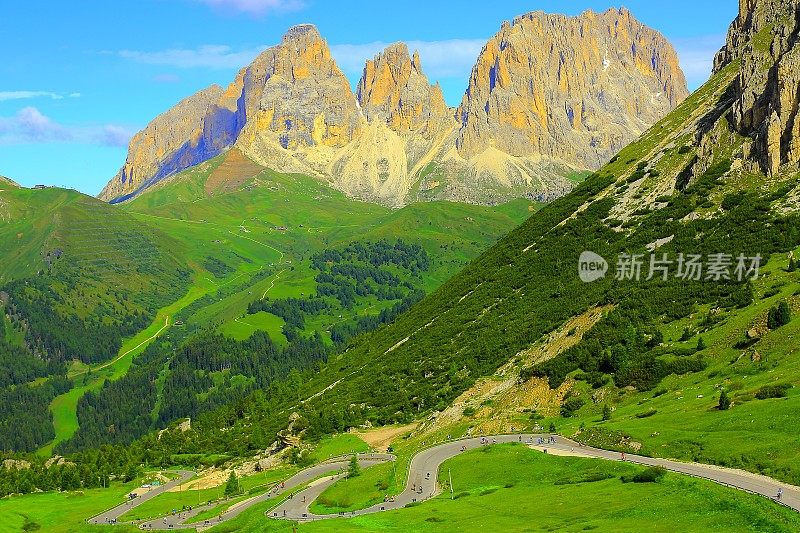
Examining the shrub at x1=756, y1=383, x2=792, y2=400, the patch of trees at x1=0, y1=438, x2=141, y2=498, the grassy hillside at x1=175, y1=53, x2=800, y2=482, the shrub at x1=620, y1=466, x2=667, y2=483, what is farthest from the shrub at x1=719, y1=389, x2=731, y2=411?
the patch of trees at x1=0, y1=438, x2=141, y2=498

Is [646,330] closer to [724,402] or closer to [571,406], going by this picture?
[571,406]

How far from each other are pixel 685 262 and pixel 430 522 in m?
78.3

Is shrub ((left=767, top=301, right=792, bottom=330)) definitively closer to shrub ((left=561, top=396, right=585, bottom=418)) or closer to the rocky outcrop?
shrub ((left=561, top=396, right=585, bottom=418))

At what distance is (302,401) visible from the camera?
19212 centimetres

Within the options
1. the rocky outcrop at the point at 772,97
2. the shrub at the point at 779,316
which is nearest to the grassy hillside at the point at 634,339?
the shrub at the point at 779,316

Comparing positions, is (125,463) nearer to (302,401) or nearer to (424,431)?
(302,401)

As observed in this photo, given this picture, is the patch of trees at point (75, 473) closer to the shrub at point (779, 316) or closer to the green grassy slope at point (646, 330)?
the green grassy slope at point (646, 330)

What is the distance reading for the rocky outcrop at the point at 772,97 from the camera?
444 feet

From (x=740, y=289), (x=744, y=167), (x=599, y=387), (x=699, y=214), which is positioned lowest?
(x=599, y=387)

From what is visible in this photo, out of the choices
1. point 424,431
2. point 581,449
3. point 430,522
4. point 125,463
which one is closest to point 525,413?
point 424,431

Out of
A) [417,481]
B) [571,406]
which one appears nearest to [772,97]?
[571,406]

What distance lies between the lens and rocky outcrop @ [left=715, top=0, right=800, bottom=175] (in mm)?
135375

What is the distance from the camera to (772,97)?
140000mm

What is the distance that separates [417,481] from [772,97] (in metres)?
97.0
